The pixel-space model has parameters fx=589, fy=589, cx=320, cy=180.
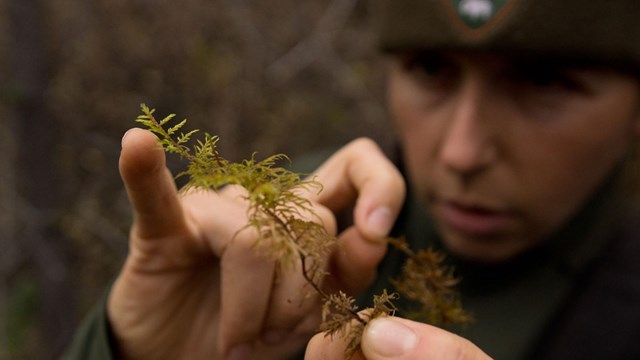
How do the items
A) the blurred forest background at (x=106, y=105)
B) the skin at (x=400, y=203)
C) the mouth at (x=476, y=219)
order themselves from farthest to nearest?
the blurred forest background at (x=106, y=105) < the mouth at (x=476, y=219) < the skin at (x=400, y=203)

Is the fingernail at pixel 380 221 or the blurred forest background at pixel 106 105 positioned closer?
the fingernail at pixel 380 221

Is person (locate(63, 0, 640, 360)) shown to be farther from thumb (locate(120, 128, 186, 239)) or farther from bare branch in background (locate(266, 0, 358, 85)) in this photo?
bare branch in background (locate(266, 0, 358, 85))

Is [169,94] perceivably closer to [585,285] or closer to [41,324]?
[41,324]

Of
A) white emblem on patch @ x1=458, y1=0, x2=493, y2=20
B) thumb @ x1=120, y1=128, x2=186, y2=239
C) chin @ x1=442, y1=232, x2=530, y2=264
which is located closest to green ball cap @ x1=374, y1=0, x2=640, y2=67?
white emblem on patch @ x1=458, y1=0, x2=493, y2=20

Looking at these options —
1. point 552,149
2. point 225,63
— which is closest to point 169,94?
point 225,63

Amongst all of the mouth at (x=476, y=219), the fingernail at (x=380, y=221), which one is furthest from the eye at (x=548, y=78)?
the fingernail at (x=380, y=221)

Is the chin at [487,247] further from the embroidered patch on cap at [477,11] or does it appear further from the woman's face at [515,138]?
the embroidered patch on cap at [477,11]

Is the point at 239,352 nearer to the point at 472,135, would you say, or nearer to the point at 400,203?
the point at 400,203
